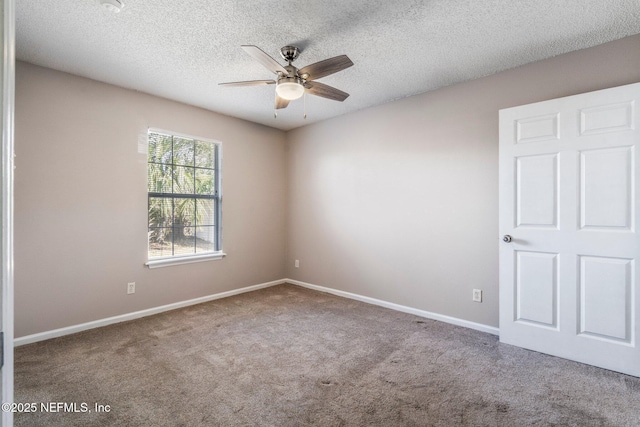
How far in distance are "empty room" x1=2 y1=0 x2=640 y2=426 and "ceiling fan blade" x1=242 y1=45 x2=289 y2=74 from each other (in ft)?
0.05

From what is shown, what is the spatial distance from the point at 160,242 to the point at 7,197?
3.27m

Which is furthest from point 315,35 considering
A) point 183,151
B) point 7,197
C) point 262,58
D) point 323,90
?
point 183,151

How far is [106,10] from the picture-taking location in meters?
2.01

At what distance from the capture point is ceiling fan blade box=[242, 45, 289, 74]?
1.91 metres

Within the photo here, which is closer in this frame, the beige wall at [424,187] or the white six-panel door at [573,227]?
the white six-panel door at [573,227]

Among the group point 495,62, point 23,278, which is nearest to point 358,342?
point 495,62

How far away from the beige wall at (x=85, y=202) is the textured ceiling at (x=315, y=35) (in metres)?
0.32

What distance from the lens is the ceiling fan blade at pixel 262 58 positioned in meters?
1.91

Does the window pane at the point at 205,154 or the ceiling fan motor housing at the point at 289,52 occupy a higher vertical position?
the ceiling fan motor housing at the point at 289,52

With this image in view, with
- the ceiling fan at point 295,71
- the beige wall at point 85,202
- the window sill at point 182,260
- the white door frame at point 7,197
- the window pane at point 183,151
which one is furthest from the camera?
the window pane at point 183,151

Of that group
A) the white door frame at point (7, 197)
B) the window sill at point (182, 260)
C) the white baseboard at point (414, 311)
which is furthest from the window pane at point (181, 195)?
the white door frame at point (7, 197)

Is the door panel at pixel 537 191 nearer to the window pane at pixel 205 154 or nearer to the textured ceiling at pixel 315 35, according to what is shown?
the textured ceiling at pixel 315 35

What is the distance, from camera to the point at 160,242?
3.68 meters

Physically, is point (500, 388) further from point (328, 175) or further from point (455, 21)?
point (328, 175)
